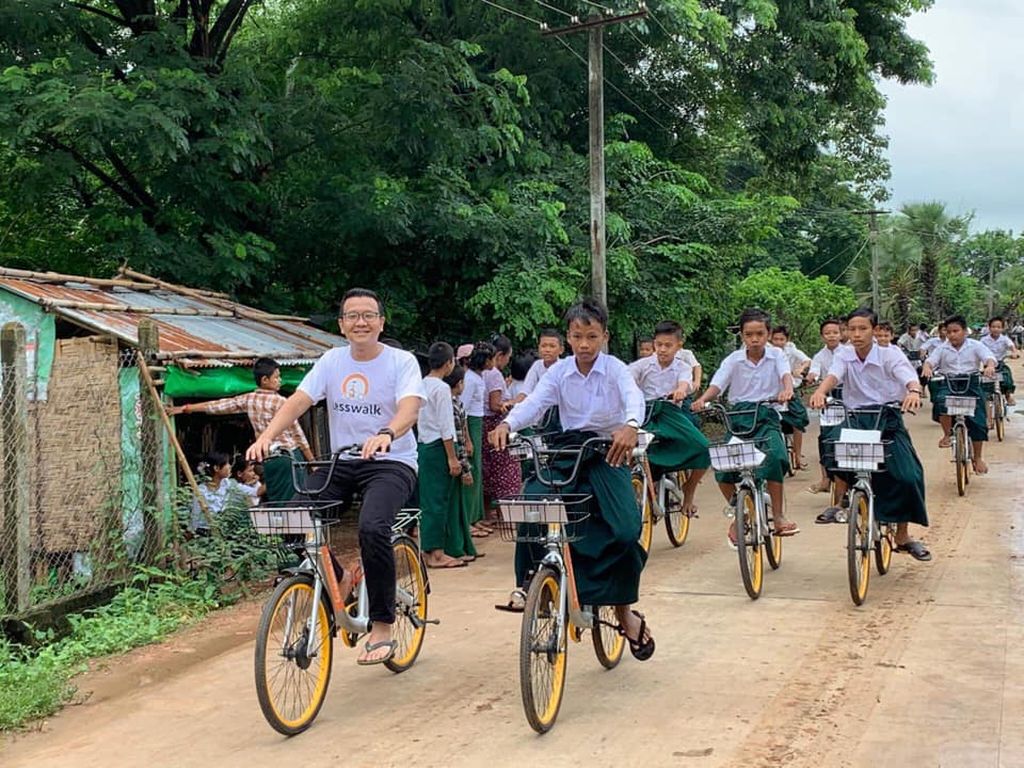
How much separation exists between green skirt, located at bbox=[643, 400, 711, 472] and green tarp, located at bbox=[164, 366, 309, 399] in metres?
3.41

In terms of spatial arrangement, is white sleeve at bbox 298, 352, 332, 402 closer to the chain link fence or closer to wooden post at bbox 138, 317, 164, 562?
the chain link fence

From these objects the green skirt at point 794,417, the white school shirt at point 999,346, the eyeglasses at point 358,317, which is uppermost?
the white school shirt at point 999,346

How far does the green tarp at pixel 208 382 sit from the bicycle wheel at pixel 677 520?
3.67m

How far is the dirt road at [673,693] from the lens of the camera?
4379 millimetres

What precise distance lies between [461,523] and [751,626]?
10.1ft

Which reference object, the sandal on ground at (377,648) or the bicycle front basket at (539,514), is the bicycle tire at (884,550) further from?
the sandal on ground at (377,648)

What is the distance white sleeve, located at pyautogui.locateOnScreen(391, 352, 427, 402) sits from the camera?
201 inches

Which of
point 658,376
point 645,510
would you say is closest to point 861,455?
point 645,510

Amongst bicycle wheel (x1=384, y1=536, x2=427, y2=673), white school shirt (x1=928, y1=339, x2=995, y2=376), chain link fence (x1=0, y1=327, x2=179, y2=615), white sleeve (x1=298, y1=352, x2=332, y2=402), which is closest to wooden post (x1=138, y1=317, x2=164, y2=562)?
chain link fence (x1=0, y1=327, x2=179, y2=615)

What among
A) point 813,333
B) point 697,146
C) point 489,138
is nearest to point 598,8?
point 489,138

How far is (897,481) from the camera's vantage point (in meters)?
7.24

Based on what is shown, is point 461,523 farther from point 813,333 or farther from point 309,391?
point 813,333

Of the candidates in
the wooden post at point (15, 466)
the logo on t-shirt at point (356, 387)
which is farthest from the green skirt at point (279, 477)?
the logo on t-shirt at point (356, 387)

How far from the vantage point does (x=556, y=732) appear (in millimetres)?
4586
